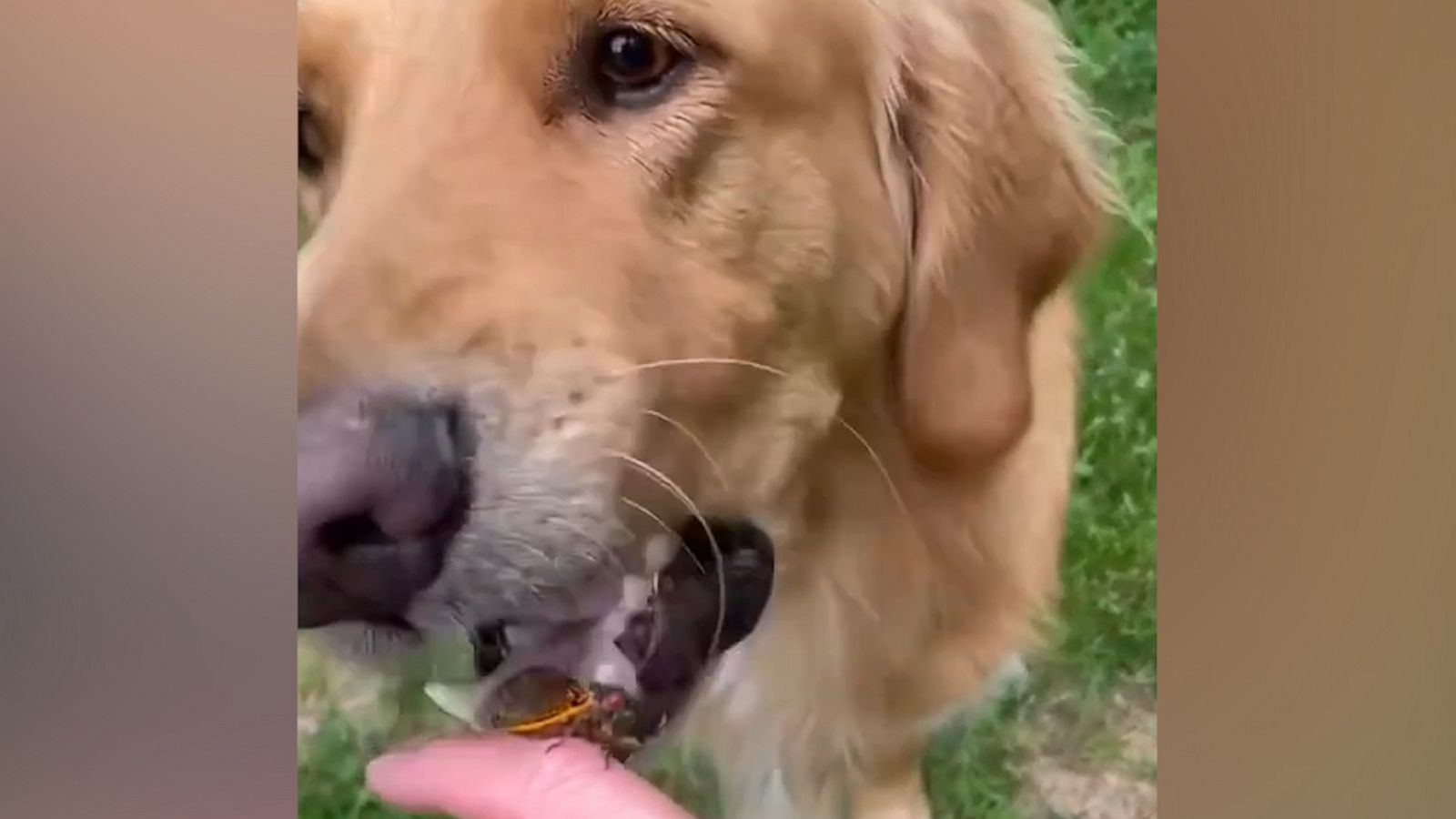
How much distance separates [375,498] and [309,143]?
275 millimetres

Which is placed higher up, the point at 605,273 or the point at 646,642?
the point at 605,273

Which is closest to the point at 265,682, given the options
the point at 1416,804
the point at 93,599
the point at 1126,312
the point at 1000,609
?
the point at 93,599

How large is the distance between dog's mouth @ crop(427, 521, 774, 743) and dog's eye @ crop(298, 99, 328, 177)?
0.37 meters

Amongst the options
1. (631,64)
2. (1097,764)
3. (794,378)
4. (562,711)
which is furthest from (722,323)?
(1097,764)

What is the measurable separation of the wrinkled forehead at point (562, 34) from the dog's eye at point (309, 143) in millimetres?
38

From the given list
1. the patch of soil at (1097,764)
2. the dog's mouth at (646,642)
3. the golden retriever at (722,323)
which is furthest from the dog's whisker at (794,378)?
the patch of soil at (1097,764)

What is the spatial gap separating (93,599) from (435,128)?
0.44 m

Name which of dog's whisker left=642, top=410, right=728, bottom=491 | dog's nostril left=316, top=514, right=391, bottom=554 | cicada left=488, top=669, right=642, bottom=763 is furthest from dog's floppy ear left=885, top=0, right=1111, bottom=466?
dog's nostril left=316, top=514, right=391, bottom=554

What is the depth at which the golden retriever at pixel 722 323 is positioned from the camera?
99 cm

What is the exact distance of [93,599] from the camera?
1.05 meters

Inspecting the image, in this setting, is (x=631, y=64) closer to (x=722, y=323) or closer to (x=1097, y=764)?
(x=722, y=323)

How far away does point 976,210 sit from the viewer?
105 cm

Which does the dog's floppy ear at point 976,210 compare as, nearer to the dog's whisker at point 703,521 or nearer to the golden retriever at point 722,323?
the golden retriever at point 722,323

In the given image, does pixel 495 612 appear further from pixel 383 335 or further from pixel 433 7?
pixel 433 7
